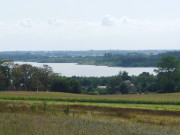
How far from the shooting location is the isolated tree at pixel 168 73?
3450 inches

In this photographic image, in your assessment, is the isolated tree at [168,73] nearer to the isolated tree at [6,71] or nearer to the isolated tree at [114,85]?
the isolated tree at [114,85]

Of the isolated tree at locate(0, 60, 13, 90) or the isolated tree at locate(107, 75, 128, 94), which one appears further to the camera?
the isolated tree at locate(107, 75, 128, 94)

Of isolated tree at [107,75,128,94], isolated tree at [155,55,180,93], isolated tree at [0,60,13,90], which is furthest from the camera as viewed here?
isolated tree at [107,75,128,94]

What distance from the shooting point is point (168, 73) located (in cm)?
9069

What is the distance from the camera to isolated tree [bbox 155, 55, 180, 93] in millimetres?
87625

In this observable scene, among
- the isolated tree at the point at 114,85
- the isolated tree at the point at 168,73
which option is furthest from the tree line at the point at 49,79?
the isolated tree at the point at 114,85

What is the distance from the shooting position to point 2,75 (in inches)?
3305

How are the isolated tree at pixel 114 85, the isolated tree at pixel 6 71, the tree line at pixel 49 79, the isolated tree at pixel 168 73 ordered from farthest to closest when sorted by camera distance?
the isolated tree at pixel 114 85 → the isolated tree at pixel 168 73 → the isolated tree at pixel 6 71 → the tree line at pixel 49 79

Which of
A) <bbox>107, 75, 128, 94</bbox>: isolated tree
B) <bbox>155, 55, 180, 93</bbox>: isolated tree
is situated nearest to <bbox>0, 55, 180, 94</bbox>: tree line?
<bbox>155, 55, 180, 93</bbox>: isolated tree

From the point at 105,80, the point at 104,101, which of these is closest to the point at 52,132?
the point at 104,101

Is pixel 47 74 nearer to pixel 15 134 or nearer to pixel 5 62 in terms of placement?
pixel 5 62

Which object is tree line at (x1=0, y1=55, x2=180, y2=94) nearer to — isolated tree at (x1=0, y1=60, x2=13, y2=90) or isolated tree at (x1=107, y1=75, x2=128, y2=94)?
isolated tree at (x1=0, y1=60, x2=13, y2=90)

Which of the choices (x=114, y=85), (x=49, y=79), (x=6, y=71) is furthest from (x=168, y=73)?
(x=6, y=71)

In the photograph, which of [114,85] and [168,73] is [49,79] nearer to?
[114,85]
